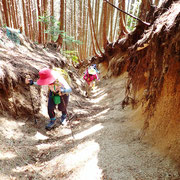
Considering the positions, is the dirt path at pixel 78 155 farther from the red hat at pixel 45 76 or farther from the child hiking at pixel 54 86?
the red hat at pixel 45 76

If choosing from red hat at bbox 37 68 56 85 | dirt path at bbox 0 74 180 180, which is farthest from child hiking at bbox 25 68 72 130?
dirt path at bbox 0 74 180 180

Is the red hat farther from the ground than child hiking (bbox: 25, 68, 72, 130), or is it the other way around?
the red hat

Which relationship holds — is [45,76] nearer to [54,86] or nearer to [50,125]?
[54,86]

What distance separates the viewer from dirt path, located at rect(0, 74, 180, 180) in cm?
193

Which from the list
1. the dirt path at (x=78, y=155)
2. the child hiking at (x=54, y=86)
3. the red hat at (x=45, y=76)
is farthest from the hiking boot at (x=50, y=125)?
the red hat at (x=45, y=76)

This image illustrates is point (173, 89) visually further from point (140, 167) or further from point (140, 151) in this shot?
point (140, 167)

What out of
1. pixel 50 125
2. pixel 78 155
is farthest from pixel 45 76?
pixel 78 155

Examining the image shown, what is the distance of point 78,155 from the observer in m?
2.55

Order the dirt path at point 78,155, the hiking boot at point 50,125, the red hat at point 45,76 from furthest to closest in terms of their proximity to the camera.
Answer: the hiking boot at point 50,125, the red hat at point 45,76, the dirt path at point 78,155

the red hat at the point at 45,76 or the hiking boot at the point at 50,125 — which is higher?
the red hat at the point at 45,76

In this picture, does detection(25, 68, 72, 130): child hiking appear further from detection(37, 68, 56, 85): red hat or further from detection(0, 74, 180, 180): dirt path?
detection(0, 74, 180, 180): dirt path

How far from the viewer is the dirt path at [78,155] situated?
6.33ft


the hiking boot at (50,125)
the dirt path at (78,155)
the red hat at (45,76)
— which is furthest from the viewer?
the hiking boot at (50,125)

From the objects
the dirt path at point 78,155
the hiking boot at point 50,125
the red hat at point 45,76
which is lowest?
the hiking boot at point 50,125
